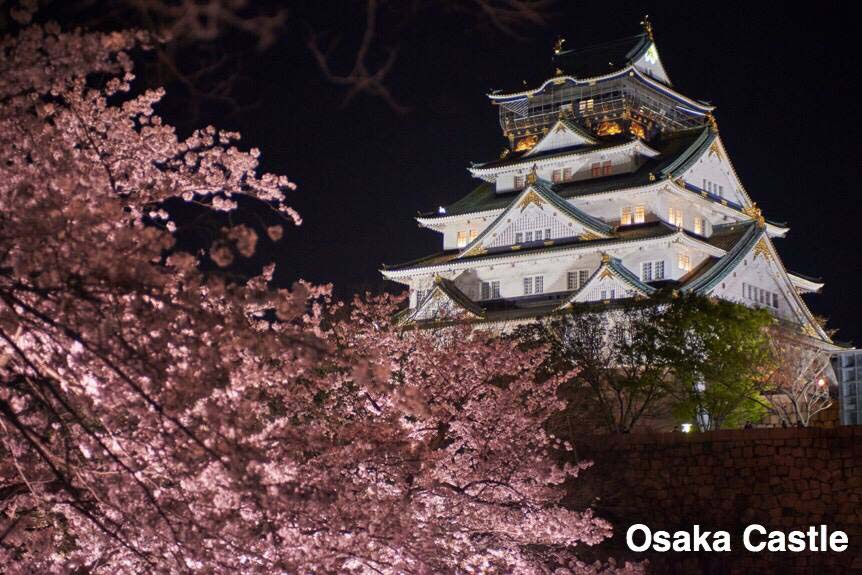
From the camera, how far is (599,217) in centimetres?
5097

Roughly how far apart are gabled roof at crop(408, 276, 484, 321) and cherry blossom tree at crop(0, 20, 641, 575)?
89.1ft

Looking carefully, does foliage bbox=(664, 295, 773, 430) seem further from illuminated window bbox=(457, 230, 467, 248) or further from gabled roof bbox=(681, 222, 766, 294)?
illuminated window bbox=(457, 230, 467, 248)

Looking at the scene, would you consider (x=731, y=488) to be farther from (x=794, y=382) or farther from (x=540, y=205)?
(x=540, y=205)

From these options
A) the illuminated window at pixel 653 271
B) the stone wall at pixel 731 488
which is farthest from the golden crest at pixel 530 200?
the stone wall at pixel 731 488

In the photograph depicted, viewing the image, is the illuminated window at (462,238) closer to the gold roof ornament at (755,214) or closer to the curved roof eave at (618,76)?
the curved roof eave at (618,76)

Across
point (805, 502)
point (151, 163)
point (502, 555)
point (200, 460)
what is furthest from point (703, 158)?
point (200, 460)

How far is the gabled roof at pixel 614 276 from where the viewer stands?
4403 cm

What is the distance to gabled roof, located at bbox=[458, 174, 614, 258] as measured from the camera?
158ft

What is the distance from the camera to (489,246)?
50.8 m

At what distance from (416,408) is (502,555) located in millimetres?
10302

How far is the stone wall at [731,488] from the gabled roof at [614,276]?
47.7ft

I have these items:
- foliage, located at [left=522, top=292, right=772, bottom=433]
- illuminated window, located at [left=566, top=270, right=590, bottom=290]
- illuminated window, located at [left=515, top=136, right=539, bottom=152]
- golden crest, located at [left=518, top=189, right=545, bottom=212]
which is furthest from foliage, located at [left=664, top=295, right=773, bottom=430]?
illuminated window, located at [left=515, top=136, right=539, bottom=152]

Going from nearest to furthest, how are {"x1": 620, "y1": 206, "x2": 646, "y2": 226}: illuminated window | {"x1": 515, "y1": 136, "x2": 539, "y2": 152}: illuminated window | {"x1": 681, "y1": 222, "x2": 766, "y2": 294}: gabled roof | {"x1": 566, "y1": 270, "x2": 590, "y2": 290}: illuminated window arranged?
{"x1": 681, "y1": 222, "x2": 766, "y2": 294}: gabled roof
{"x1": 566, "y1": 270, "x2": 590, "y2": 290}: illuminated window
{"x1": 620, "y1": 206, "x2": 646, "y2": 226}: illuminated window
{"x1": 515, "y1": 136, "x2": 539, "y2": 152}: illuminated window

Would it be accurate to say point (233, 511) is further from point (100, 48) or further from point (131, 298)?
point (100, 48)
